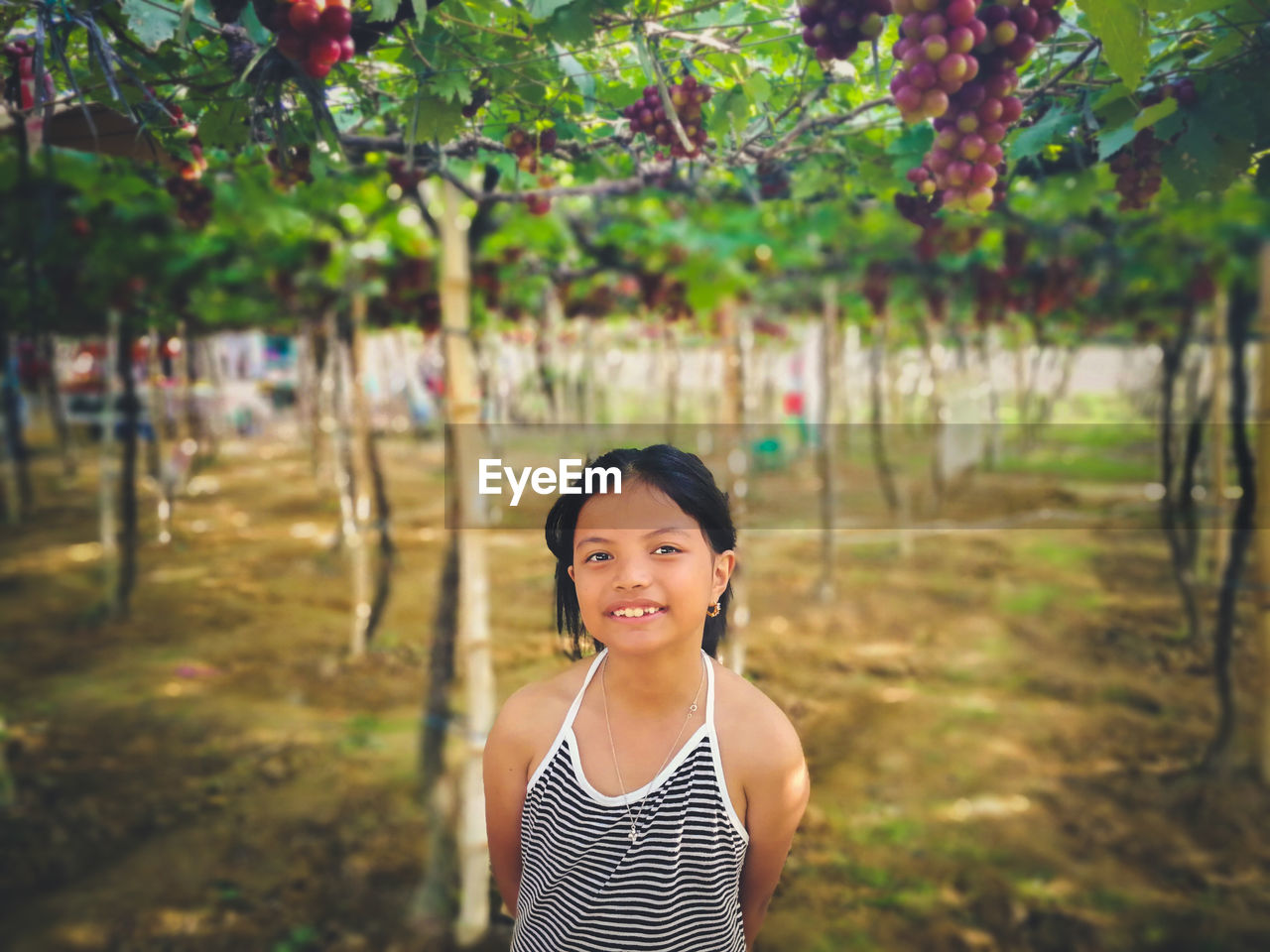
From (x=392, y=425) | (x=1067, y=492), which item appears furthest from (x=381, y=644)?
(x=392, y=425)

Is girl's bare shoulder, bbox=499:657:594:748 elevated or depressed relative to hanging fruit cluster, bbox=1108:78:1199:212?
depressed

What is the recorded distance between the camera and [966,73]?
1.10 m

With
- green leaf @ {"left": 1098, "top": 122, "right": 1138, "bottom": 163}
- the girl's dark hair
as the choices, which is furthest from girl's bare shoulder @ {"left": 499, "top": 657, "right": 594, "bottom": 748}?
green leaf @ {"left": 1098, "top": 122, "right": 1138, "bottom": 163}

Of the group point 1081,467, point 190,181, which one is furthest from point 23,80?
point 1081,467

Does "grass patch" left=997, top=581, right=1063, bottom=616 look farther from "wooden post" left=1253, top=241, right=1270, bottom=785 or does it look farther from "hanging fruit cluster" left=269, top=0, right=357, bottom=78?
"hanging fruit cluster" left=269, top=0, right=357, bottom=78

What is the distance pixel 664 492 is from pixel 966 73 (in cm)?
69

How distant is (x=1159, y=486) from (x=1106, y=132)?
11.7 meters

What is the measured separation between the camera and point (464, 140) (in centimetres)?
172

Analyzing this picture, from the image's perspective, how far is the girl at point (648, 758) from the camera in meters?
1.12

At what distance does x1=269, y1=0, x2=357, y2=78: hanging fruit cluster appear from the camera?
1074 millimetres

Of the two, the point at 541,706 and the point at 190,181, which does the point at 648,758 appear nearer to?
the point at 541,706

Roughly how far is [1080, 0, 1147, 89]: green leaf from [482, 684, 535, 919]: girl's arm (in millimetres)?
1209

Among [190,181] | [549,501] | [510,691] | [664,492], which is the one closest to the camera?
[664,492]

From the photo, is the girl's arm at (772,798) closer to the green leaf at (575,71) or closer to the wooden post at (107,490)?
the green leaf at (575,71)
